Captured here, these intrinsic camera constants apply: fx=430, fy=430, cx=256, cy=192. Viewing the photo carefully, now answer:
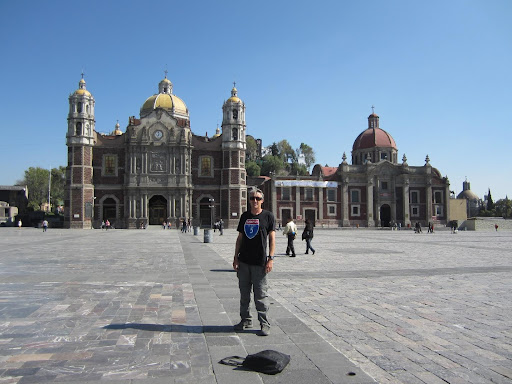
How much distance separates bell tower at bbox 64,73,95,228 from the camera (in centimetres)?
5066

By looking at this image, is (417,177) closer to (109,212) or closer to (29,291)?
(109,212)

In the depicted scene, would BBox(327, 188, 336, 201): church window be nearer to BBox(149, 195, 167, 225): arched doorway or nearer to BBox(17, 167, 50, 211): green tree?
BBox(149, 195, 167, 225): arched doorway

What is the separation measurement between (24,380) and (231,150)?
168 feet

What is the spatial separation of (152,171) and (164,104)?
11475mm

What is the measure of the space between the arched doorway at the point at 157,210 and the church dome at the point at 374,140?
3370cm

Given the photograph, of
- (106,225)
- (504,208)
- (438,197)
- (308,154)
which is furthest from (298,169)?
(504,208)

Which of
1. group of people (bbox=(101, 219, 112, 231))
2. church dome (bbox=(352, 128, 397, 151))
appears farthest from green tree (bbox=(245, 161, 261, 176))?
group of people (bbox=(101, 219, 112, 231))

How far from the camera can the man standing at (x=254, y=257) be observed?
5.73 m

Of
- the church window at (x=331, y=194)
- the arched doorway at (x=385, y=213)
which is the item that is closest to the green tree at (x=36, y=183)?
the church window at (x=331, y=194)

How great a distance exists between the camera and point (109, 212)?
5328 cm

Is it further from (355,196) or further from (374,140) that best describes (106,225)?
(374,140)

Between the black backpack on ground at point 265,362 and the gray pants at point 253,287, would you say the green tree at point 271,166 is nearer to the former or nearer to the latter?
the gray pants at point 253,287

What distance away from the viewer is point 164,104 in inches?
2345

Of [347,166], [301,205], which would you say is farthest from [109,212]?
[347,166]
